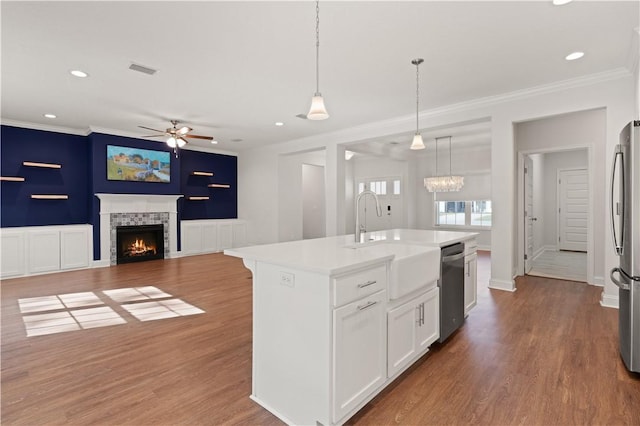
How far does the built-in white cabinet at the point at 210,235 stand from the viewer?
26.5 feet

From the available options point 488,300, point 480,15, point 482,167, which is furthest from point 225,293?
point 482,167

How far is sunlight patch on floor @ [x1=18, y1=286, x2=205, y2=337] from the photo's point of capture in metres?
3.39

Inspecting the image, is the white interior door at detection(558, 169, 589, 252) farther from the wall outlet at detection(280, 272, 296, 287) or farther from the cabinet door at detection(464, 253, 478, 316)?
Answer: the wall outlet at detection(280, 272, 296, 287)

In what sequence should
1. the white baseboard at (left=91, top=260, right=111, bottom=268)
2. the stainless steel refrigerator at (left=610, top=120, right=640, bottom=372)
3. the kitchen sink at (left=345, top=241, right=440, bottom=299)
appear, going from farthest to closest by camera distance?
the white baseboard at (left=91, top=260, right=111, bottom=268) < the stainless steel refrigerator at (left=610, top=120, right=640, bottom=372) < the kitchen sink at (left=345, top=241, right=440, bottom=299)

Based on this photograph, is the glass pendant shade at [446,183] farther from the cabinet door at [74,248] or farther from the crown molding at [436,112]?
the cabinet door at [74,248]

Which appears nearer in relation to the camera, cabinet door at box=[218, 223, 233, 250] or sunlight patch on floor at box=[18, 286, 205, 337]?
sunlight patch on floor at box=[18, 286, 205, 337]

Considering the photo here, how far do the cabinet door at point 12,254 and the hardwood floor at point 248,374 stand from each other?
2.27 meters

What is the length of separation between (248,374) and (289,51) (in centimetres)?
297

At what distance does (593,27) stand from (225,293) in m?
4.93

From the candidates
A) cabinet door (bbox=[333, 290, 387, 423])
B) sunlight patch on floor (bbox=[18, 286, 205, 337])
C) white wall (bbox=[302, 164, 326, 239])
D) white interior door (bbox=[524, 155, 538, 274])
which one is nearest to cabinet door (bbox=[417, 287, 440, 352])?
cabinet door (bbox=[333, 290, 387, 423])

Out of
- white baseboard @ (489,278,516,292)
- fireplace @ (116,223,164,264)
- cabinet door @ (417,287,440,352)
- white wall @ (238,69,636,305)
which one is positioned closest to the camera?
cabinet door @ (417,287,440,352)

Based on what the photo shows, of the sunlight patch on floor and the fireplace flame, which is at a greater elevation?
the fireplace flame

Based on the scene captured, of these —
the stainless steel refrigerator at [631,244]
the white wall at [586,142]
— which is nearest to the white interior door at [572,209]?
the white wall at [586,142]

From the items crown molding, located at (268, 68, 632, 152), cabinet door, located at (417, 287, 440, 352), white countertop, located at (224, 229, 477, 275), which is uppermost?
crown molding, located at (268, 68, 632, 152)
